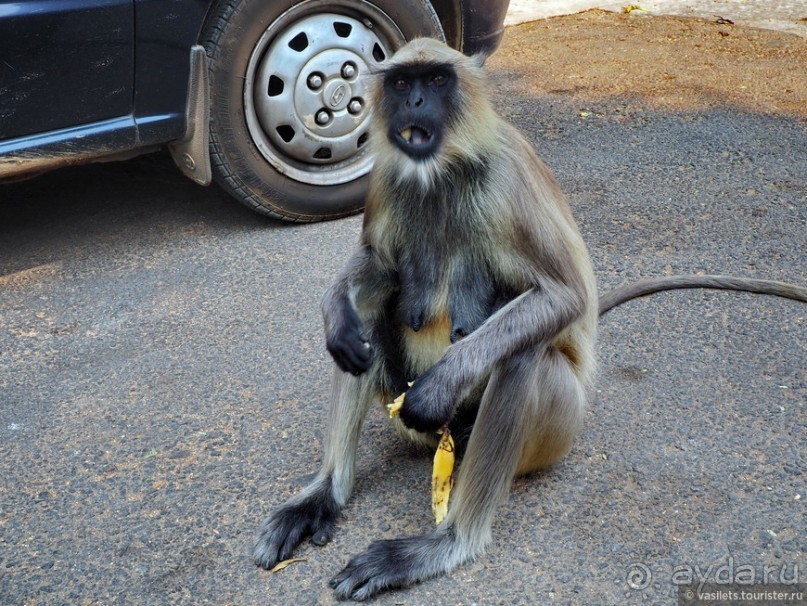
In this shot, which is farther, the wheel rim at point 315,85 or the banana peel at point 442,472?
the wheel rim at point 315,85

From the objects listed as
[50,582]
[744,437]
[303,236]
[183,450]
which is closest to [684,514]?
[744,437]

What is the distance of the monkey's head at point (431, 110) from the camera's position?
8.61ft

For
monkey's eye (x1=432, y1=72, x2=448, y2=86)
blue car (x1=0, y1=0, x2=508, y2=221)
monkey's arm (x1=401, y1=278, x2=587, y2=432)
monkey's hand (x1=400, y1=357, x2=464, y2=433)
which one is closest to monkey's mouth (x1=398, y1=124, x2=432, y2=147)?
monkey's eye (x1=432, y1=72, x2=448, y2=86)

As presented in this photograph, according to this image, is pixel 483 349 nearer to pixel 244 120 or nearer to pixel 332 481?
pixel 332 481

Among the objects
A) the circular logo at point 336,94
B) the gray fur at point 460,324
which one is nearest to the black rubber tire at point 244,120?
the circular logo at point 336,94

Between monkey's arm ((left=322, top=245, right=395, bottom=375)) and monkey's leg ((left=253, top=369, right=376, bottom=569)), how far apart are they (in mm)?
163

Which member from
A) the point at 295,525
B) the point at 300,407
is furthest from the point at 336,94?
the point at 295,525

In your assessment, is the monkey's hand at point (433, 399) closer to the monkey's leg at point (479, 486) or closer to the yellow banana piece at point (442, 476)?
the monkey's leg at point (479, 486)

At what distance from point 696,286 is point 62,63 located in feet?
8.92

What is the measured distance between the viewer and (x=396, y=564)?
2498 mm

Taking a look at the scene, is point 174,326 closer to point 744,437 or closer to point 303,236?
point 303,236

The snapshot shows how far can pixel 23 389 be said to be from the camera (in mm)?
3447

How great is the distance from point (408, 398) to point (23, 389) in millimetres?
1676

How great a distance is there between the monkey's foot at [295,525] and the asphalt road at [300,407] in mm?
38
